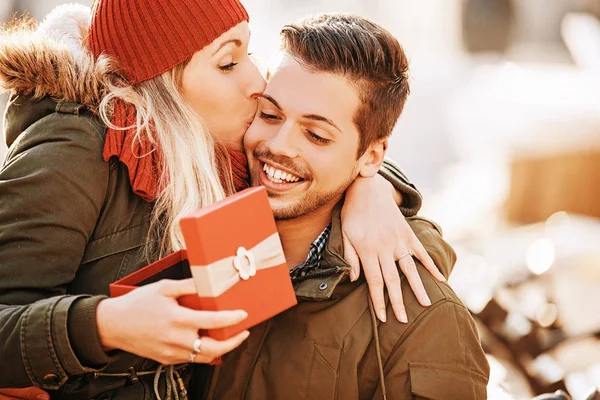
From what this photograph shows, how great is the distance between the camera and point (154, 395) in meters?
2.20

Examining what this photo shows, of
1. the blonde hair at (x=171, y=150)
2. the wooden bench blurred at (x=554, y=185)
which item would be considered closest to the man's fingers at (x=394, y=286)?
the blonde hair at (x=171, y=150)

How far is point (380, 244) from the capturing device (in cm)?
244

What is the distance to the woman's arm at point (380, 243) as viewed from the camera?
92.4 inches

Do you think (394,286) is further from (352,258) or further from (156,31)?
(156,31)

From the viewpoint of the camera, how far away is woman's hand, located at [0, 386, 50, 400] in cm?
213

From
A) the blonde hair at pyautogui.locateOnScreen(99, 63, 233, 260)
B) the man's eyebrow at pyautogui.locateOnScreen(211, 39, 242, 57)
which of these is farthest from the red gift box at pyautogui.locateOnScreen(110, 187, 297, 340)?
the man's eyebrow at pyautogui.locateOnScreen(211, 39, 242, 57)

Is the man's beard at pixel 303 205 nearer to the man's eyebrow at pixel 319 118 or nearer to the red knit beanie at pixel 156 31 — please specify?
the man's eyebrow at pixel 319 118

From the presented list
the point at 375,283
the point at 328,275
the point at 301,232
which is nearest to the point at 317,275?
the point at 328,275

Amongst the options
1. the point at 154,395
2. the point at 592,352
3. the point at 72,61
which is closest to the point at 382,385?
the point at 154,395

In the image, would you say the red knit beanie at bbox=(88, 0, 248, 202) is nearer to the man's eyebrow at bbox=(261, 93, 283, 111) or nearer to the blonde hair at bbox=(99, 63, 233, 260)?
the blonde hair at bbox=(99, 63, 233, 260)

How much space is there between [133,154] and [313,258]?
0.65 metres

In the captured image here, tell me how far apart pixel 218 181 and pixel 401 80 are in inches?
28.7

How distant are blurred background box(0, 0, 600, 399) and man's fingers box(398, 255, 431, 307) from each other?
89 cm

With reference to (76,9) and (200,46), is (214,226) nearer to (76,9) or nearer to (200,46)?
(200,46)
